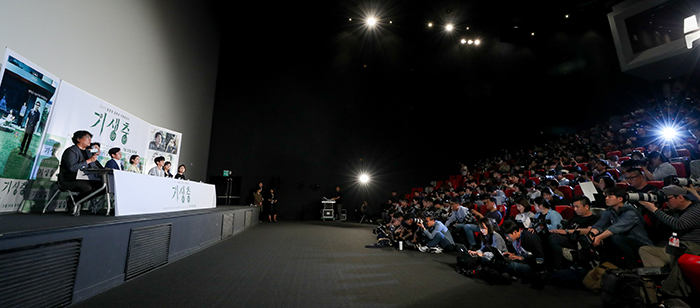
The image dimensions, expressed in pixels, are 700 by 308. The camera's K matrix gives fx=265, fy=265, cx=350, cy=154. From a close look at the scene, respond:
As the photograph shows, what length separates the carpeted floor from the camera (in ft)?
6.54

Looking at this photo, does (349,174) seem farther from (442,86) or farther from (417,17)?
(417,17)

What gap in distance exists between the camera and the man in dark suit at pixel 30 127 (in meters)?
3.39

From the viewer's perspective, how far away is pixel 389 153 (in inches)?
443

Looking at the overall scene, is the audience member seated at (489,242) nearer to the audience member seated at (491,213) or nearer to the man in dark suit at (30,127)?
the audience member seated at (491,213)

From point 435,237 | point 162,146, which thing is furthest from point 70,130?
point 435,237

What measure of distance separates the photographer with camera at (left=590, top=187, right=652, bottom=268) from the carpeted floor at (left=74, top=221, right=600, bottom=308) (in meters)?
0.52

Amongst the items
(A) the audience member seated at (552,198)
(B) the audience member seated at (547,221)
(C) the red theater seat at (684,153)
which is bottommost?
→ (B) the audience member seated at (547,221)

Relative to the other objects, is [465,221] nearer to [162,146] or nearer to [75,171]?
[75,171]

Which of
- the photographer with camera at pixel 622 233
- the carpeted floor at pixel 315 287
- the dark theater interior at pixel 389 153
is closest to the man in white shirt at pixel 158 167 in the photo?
the dark theater interior at pixel 389 153

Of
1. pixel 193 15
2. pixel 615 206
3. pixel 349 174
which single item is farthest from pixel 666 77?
pixel 193 15

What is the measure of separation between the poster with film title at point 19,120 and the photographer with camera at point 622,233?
652cm

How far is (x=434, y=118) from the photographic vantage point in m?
11.6

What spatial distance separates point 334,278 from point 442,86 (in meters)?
10.6

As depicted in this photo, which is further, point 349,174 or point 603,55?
point 349,174
